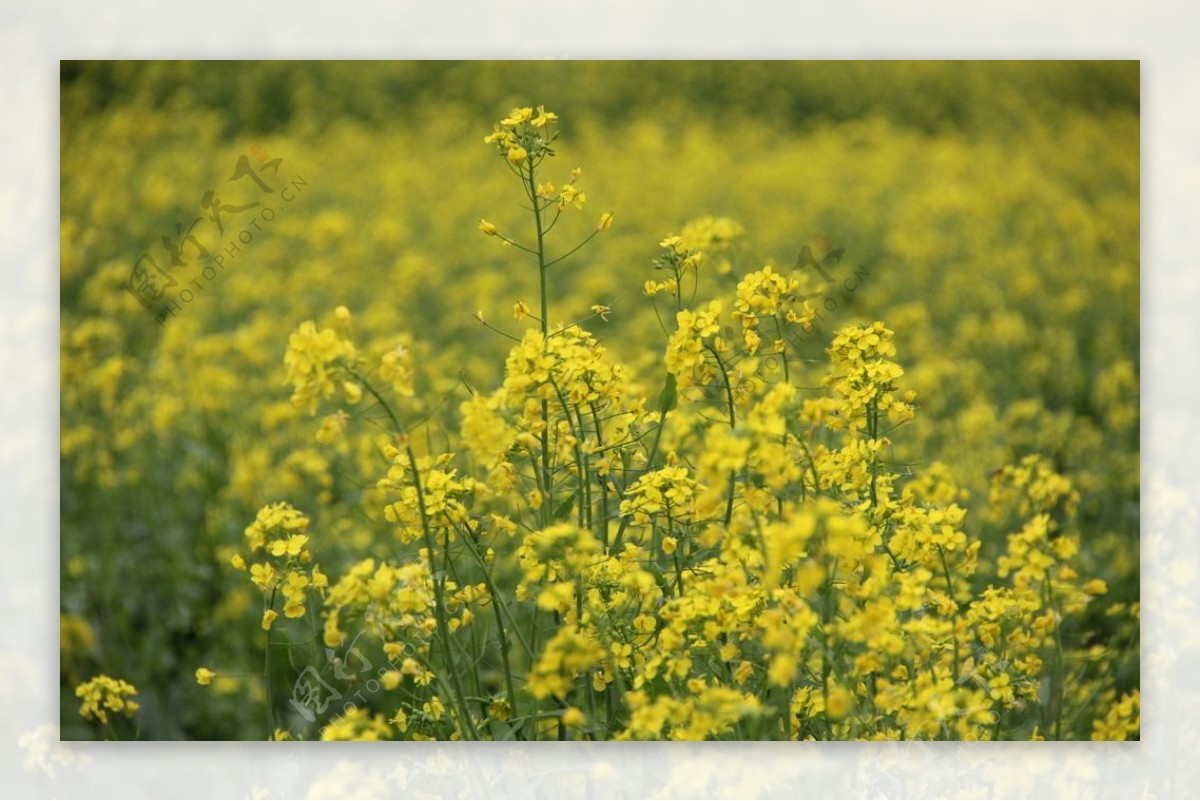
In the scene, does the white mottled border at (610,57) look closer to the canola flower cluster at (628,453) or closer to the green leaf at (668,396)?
the canola flower cluster at (628,453)

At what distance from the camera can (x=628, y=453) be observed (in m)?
1.94

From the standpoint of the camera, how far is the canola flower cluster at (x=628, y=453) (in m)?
1.73

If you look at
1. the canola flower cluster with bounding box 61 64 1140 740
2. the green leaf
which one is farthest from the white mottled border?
the green leaf

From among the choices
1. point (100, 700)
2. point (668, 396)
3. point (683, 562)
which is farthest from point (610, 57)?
point (100, 700)

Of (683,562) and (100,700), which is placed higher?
(683,562)

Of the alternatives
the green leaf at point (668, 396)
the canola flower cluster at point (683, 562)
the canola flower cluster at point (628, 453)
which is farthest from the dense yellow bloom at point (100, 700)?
the green leaf at point (668, 396)

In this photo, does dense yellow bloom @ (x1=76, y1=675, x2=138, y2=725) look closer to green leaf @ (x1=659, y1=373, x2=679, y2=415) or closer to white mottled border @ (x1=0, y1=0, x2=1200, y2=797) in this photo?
white mottled border @ (x1=0, y1=0, x2=1200, y2=797)

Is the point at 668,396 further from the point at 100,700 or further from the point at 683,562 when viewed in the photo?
the point at 100,700

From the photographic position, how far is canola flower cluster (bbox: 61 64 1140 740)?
173 centimetres

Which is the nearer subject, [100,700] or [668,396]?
[668,396]

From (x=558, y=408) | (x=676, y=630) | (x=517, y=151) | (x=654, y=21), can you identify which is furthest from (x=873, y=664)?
(x=654, y=21)

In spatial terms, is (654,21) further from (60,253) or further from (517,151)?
(60,253)

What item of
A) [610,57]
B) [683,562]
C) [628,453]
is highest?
[610,57]

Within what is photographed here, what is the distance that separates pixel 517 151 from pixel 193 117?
109 cm
